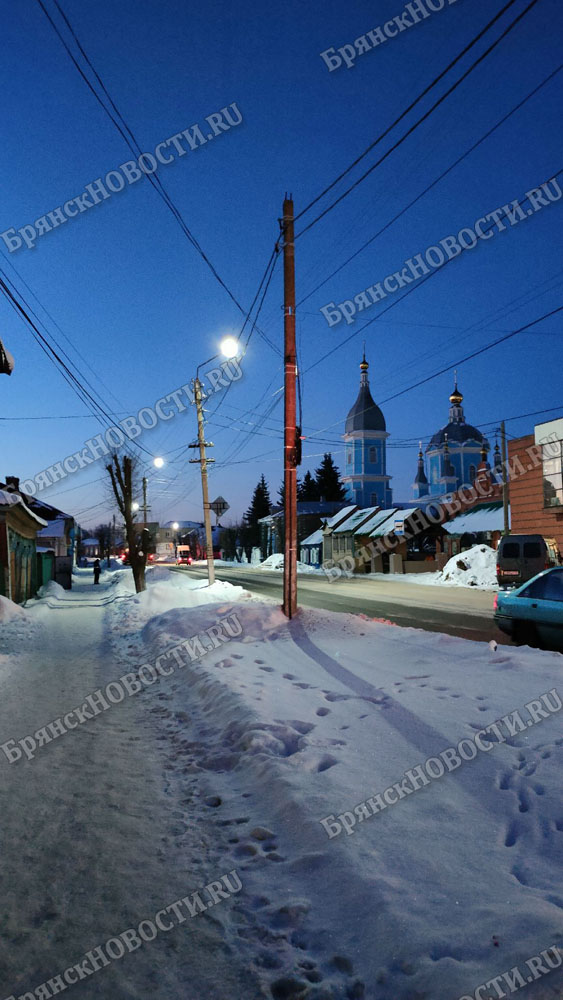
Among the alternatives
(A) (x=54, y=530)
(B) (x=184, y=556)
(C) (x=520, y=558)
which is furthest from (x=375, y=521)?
(B) (x=184, y=556)

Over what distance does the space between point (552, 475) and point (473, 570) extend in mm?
6439

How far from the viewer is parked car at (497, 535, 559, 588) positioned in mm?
21188

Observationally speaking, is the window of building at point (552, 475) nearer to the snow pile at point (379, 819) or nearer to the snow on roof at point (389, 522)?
the snow on roof at point (389, 522)

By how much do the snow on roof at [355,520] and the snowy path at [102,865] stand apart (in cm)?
4448

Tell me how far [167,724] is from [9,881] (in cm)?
329

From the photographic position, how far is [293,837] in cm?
378

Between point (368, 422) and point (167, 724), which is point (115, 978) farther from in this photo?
point (368, 422)

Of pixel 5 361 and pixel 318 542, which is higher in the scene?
pixel 5 361

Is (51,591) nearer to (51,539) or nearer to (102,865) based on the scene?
(102,865)

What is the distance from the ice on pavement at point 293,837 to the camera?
8.57ft

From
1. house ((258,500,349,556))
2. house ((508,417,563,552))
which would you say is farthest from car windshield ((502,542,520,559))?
house ((258,500,349,556))

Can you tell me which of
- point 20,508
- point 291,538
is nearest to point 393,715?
point 291,538

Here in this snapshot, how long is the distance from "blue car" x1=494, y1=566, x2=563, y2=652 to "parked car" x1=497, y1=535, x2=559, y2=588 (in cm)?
1283

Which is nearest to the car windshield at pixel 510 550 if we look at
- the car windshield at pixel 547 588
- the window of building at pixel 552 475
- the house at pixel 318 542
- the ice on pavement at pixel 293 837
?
the window of building at pixel 552 475
